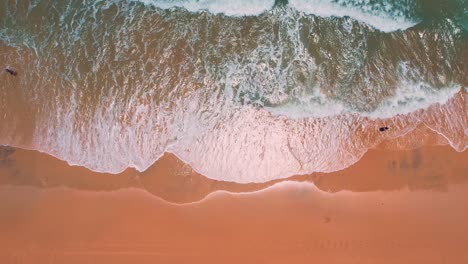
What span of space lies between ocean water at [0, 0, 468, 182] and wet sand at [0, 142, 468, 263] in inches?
13.0

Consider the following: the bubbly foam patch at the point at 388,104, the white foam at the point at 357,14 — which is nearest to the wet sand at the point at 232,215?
the bubbly foam patch at the point at 388,104

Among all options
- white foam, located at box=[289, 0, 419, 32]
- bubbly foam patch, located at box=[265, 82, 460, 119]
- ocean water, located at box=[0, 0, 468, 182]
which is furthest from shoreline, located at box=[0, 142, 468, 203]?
white foam, located at box=[289, 0, 419, 32]

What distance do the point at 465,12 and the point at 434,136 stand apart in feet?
9.72

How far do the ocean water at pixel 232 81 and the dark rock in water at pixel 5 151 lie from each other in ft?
0.34

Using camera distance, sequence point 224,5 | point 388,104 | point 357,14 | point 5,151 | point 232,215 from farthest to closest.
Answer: point 357,14 < point 224,5 < point 388,104 < point 5,151 < point 232,215

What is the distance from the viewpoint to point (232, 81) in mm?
7590

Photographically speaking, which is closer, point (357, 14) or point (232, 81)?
point (232, 81)

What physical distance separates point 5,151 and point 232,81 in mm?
4350

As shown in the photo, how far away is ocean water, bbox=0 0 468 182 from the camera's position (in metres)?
7.22

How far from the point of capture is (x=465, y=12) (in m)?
8.23

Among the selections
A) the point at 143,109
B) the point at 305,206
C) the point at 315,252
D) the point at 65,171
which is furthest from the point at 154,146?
the point at 315,252

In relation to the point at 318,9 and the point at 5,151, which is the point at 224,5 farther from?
the point at 5,151

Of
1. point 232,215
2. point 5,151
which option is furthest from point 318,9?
point 5,151

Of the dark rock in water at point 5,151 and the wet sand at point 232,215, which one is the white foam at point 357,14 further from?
the dark rock in water at point 5,151
